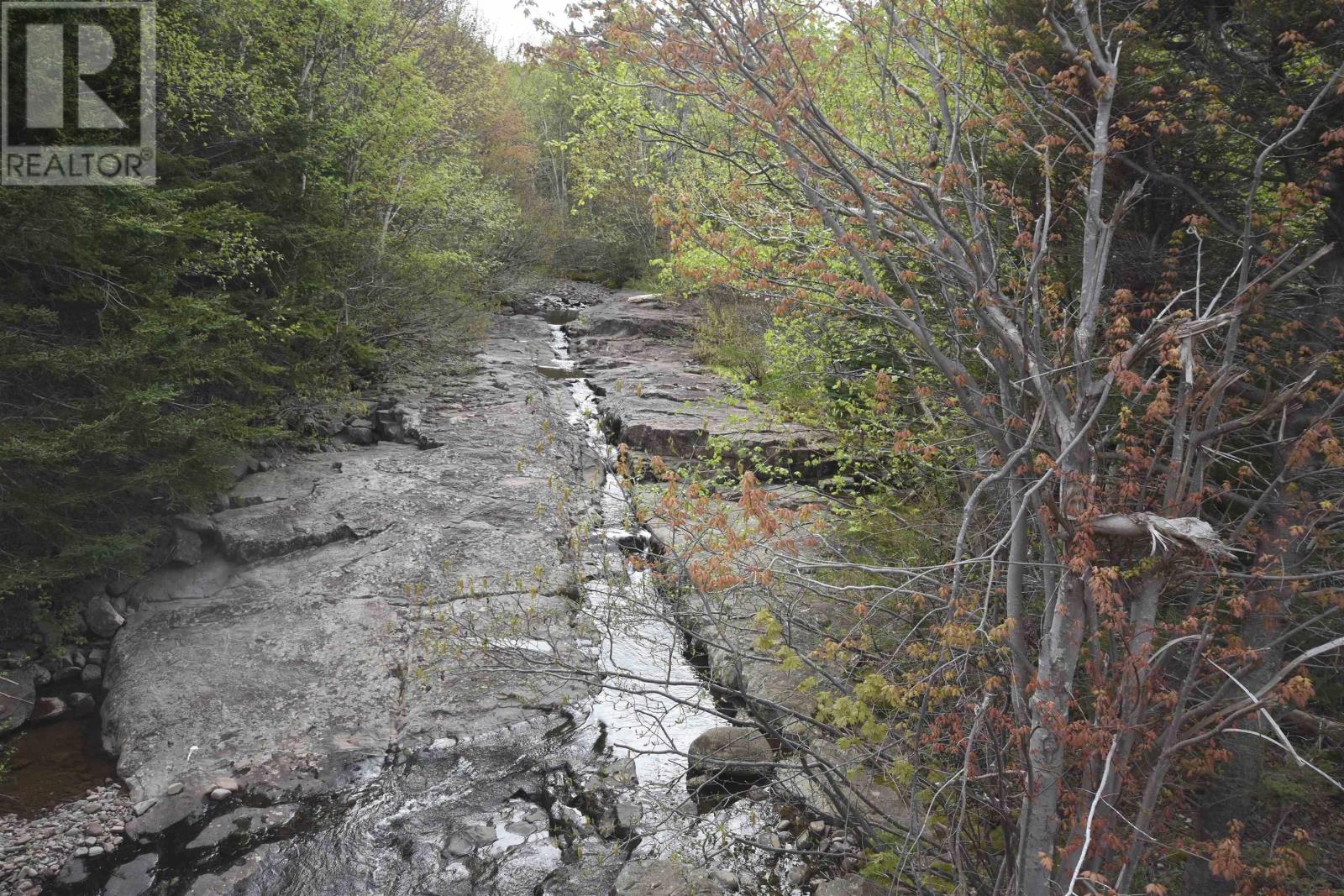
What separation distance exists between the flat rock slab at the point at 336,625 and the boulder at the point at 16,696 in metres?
0.54

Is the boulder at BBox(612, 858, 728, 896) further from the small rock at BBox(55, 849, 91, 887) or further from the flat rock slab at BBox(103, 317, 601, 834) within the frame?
the small rock at BBox(55, 849, 91, 887)

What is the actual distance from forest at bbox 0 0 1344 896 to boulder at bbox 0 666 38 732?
1.36 ft

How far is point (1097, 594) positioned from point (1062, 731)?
0.59 meters

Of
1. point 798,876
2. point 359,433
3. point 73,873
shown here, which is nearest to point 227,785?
point 73,873

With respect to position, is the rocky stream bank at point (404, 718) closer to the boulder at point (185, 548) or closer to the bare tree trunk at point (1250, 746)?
the boulder at point (185, 548)

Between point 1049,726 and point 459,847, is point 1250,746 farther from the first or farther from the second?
point 459,847

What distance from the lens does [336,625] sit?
23.4ft

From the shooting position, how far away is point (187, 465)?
7.33 meters

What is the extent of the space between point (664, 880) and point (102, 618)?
19.2ft

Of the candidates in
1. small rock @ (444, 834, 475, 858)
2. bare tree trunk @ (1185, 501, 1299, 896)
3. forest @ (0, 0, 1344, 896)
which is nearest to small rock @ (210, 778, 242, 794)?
small rock @ (444, 834, 475, 858)

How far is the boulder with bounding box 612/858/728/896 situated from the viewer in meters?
4.55

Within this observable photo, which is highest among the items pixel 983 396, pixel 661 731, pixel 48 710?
pixel 983 396

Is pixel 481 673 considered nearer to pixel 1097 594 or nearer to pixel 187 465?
pixel 187 465

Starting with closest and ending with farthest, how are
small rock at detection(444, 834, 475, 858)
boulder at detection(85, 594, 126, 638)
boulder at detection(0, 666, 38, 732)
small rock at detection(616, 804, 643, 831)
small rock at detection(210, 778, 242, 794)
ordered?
small rock at detection(444, 834, 475, 858)
small rock at detection(616, 804, 643, 831)
small rock at detection(210, 778, 242, 794)
boulder at detection(0, 666, 38, 732)
boulder at detection(85, 594, 126, 638)
